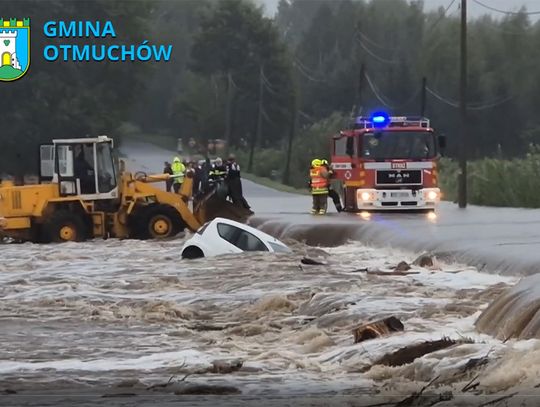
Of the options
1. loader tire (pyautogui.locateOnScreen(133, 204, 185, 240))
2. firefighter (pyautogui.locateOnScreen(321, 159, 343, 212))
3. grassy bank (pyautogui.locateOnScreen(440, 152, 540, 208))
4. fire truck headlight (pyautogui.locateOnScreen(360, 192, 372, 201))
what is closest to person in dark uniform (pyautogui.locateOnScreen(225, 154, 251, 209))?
loader tire (pyautogui.locateOnScreen(133, 204, 185, 240))

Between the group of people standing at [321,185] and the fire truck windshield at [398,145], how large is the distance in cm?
152

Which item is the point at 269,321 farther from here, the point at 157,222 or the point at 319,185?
the point at 319,185

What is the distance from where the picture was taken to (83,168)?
3566cm

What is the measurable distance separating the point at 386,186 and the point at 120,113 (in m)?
59.9

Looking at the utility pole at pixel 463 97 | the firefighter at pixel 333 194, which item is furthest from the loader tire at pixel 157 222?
the utility pole at pixel 463 97

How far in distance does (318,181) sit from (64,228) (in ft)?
23.8

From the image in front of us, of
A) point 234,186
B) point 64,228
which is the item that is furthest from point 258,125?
point 64,228

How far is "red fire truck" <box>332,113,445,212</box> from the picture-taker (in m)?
36.1

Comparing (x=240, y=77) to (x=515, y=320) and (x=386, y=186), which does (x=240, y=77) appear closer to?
(x=386, y=186)

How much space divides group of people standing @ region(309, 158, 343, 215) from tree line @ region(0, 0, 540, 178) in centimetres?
3805

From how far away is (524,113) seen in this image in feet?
321

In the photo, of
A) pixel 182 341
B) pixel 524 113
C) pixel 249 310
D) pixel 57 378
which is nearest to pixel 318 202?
pixel 249 310

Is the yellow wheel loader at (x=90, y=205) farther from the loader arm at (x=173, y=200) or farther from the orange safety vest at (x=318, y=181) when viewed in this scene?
the orange safety vest at (x=318, y=181)

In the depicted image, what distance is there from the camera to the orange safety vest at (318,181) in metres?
→ 37.0
